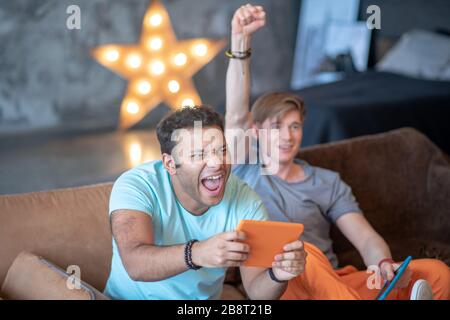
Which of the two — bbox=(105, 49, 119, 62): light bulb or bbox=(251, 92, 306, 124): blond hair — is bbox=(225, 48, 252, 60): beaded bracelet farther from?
bbox=(105, 49, 119, 62): light bulb

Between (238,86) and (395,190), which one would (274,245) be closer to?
(238,86)

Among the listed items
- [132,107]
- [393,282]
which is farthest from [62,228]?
[132,107]

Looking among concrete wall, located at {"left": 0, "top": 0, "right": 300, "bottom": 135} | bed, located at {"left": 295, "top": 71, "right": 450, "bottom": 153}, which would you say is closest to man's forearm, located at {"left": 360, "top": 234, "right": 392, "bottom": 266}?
bed, located at {"left": 295, "top": 71, "right": 450, "bottom": 153}

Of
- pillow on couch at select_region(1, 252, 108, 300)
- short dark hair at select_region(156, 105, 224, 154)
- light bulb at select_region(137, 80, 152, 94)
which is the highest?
short dark hair at select_region(156, 105, 224, 154)

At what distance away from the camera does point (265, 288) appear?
1650mm

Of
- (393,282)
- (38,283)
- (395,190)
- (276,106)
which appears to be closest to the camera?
(38,283)

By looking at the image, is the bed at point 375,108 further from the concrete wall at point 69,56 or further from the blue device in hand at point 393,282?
the blue device in hand at point 393,282

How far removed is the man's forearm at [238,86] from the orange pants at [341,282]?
47cm

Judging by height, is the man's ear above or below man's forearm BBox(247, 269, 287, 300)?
above

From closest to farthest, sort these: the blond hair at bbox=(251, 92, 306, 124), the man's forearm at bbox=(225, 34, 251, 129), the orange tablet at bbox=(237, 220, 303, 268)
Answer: the orange tablet at bbox=(237, 220, 303, 268)
the man's forearm at bbox=(225, 34, 251, 129)
the blond hair at bbox=(251, 92, 306, 124)

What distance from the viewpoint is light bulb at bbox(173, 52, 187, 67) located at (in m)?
4.87

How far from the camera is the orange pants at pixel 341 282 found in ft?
6.01

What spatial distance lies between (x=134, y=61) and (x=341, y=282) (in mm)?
3275

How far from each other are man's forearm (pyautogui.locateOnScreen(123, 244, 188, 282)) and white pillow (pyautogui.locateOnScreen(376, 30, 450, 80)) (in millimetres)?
3593
